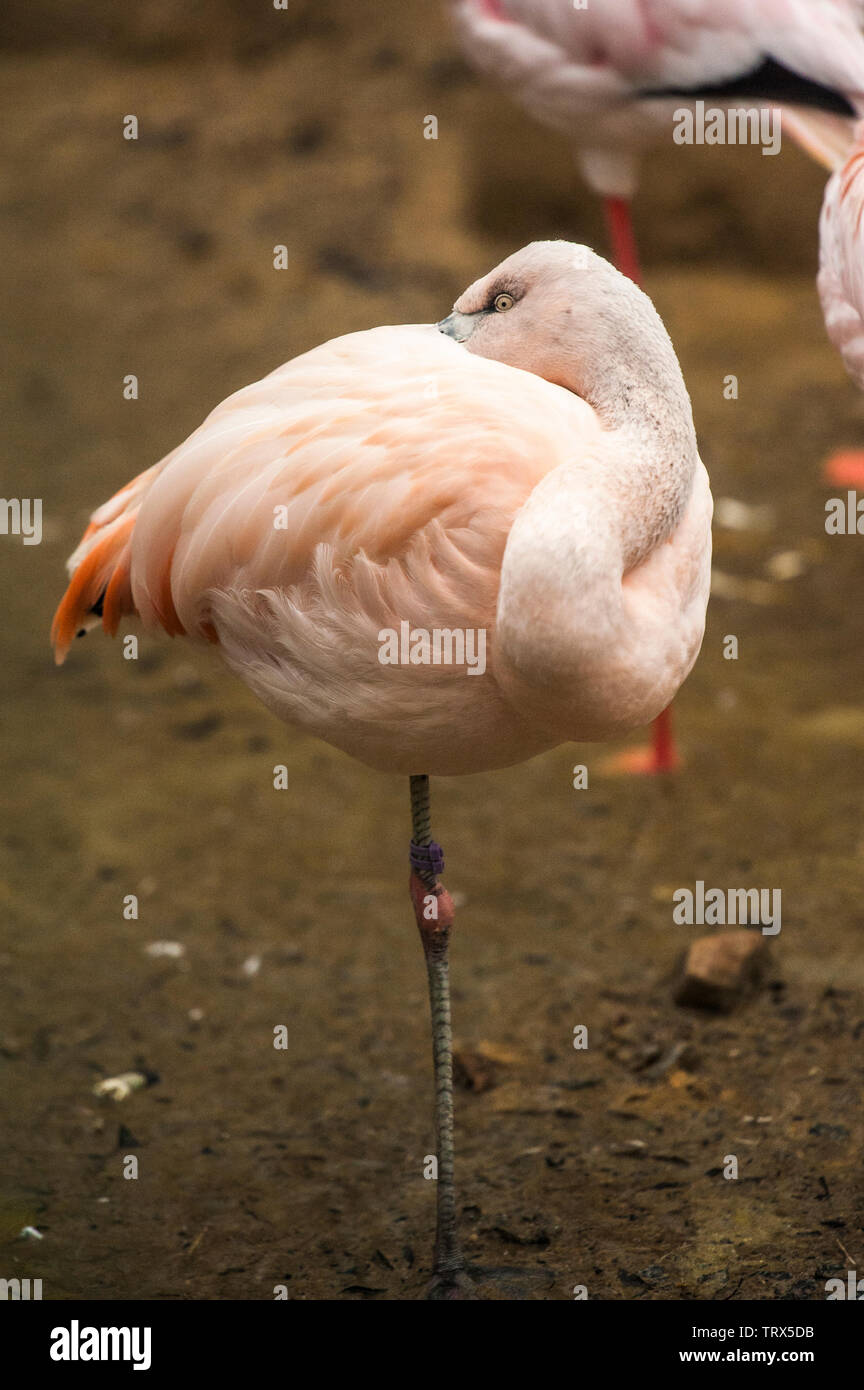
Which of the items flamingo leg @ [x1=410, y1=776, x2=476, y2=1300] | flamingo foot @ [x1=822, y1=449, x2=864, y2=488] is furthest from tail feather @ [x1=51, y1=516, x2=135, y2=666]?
flamingo foot @ [x1=822, y1=449, x2=864, y2=488]

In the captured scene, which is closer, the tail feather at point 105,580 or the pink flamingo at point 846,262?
the tail feather at point 105,580

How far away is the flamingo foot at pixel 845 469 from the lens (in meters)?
5.45

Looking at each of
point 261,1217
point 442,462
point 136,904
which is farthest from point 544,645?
point 136,904

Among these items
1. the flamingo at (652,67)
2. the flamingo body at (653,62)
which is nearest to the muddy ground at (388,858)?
the flamingo at (652,67)

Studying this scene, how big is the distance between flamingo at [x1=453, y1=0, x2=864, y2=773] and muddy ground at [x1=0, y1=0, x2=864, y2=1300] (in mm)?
595

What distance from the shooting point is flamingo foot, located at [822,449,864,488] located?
5.45m

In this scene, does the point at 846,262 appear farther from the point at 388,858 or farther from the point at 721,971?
the point at 388,858

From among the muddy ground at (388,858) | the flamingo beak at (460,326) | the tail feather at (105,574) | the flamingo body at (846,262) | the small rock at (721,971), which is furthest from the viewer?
the small rock at (721,971)

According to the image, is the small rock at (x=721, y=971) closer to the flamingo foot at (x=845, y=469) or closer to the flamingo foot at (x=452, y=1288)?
the flamingo foot at (x=452, y=1288)

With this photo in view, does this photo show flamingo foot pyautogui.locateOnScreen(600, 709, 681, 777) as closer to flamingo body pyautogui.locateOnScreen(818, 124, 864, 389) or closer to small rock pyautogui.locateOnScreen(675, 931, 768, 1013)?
small rock pyautogui.locateOnScreen(675, 931, 768, 1013)

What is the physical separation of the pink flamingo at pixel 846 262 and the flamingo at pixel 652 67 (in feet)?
2.10

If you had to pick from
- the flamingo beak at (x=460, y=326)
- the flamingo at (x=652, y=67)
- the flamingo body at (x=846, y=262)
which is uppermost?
the flamingo at (x=652, y=67)

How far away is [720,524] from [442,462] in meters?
3.39

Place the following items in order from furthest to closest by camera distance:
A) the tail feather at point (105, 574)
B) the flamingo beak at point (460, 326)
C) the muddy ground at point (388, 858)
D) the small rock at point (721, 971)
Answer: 1. the small rock at point (721, 971)
2. the muddy ground at point (388, 858)
3. the tail feather at point (105, 574)
4. the flamingo beak at point (460, 326)
